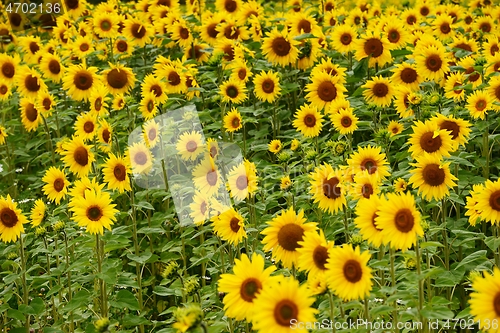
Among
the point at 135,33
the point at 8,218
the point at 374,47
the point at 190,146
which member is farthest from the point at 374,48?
the point at 8,218

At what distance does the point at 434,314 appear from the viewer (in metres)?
2.48

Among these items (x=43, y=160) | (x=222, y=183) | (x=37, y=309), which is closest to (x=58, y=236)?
(x=37, y=309)

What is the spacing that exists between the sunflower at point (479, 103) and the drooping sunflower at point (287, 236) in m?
1.88

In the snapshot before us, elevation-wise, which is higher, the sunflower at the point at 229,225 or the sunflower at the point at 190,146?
the sunflower at the point at 229,225

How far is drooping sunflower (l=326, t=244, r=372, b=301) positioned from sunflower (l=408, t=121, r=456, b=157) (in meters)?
1.28

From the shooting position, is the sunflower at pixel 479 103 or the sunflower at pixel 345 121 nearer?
the sunflower at pixel 479 103

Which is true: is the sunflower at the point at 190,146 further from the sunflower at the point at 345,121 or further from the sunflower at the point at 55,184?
the sunflower at the point at 345,121

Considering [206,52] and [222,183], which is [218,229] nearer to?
[222,183]

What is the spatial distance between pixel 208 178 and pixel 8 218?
1.12 m

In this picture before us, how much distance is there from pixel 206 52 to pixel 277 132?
39.6 inches

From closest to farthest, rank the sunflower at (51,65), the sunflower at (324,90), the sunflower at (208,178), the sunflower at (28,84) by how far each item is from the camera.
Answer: the sunflower at (208,178)
the sunflower at (324,90)
the sunflower at (28,84)
the sunflower at (51,65)

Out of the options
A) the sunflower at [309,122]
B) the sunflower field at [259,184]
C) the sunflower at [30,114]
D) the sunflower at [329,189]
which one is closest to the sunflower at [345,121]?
the sunflower field at [259,184]

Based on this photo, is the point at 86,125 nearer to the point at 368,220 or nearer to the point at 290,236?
the point at 290,236

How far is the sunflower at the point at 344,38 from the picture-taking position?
549cm
